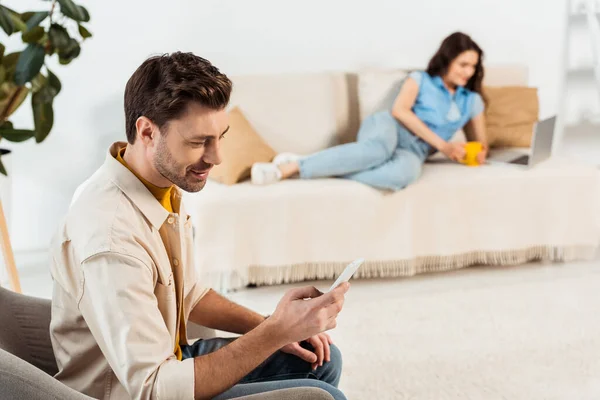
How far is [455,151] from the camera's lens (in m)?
3.52

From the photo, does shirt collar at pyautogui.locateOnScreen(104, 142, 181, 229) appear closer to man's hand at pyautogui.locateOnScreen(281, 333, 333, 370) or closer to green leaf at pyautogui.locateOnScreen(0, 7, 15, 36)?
man's hand at pyautogui.locateOnScreen(281, 333, 333, 370)

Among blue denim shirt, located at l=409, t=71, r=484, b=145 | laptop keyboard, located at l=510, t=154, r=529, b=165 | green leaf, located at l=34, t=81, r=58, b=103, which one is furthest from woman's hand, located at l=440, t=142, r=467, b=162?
green leaf, located at l=34, t=81, r=58, b=103

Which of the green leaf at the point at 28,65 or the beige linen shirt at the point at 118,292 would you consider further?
the green leaf at the point at 28,65

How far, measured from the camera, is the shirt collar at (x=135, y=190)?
4.33 feet

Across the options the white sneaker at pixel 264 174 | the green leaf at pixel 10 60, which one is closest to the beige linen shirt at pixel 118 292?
the green leaf at pixel 10 60

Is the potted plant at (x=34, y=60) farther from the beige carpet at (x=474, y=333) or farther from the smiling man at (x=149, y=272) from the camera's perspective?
the beige carpet at (x=474, y=333)

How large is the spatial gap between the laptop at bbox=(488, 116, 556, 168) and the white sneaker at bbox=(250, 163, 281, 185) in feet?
3.49

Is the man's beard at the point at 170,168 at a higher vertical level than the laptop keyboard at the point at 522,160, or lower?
higher

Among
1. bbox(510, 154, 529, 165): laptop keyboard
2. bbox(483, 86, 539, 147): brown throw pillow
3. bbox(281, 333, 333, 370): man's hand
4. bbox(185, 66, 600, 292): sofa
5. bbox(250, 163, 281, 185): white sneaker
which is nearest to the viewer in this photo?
bbox(281, 333, 333, 370): man's hand

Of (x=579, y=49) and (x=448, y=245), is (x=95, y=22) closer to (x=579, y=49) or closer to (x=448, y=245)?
(x=448, y=245)

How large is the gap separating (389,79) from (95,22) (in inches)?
57.6

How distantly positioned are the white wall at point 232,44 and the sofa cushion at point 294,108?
322 mm

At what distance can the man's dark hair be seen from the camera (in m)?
1.30

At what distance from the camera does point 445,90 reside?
11.8 ft
